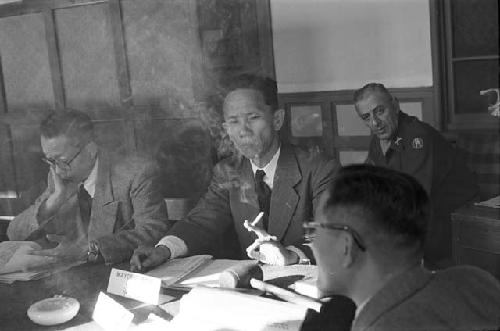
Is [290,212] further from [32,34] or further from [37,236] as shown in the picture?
[32,34]

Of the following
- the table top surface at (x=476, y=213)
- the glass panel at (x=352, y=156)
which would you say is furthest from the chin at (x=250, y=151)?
the table top surface at (x=476, y=213)

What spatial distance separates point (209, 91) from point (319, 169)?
455mm

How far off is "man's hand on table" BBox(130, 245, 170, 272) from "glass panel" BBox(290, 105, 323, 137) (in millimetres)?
499

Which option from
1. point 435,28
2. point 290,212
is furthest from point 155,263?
point 435,28

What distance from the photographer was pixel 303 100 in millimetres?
1688

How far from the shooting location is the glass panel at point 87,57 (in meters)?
1.98

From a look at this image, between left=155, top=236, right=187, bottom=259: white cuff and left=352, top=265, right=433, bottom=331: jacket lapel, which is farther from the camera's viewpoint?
left=155, top=236, right=187, bottom=259: white cuff

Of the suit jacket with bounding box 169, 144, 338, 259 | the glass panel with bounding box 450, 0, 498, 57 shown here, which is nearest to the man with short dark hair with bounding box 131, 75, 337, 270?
the suit jacket with bounding box 169, 144, 338, 259

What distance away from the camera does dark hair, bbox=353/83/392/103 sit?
1542 mm

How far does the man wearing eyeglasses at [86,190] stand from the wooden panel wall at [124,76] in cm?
5

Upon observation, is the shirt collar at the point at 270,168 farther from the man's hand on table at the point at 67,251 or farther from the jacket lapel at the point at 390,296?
the jacket lapel at the point at 390,296

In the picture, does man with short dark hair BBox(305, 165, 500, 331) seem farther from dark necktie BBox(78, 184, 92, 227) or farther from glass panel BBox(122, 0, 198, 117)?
dark necktie BBox(78, 184, 92, 227)

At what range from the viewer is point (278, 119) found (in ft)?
5.76

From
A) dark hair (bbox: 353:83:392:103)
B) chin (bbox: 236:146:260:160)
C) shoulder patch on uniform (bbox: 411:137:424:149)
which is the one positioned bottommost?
chin (bbox: 236:146:260:160)
